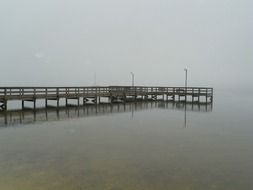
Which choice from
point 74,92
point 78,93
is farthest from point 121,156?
point 78,93

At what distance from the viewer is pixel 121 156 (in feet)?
50.7

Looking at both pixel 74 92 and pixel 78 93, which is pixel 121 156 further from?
pixel 78 93

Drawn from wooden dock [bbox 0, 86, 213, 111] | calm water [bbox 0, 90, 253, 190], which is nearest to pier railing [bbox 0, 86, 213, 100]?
wooden dock [bbox 0, 86, 213, 111]

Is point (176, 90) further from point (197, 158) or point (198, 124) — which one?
point (197, 158)

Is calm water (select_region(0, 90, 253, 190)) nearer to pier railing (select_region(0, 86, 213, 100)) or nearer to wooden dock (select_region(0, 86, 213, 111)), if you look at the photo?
wooden dock (select_region(0, 86, 213, 111))

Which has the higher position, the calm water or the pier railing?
the pier railing

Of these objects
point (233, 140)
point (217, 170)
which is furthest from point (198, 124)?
point (217, 170)

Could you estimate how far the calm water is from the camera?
11.6 meters

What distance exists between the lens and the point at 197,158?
50.4ft

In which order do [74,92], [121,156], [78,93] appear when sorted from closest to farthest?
1. [121,156]
2. [74,92]
3. [78,93]

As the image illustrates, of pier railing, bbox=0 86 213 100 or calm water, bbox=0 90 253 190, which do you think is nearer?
calm water, bbox=0 90 253 190

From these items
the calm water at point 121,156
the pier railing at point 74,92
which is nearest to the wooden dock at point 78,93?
the pier railing at point 74,92

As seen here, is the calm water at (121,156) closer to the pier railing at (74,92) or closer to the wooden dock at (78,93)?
the wooden dock at (78,93)

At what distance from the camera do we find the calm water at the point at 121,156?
38.0 feet
